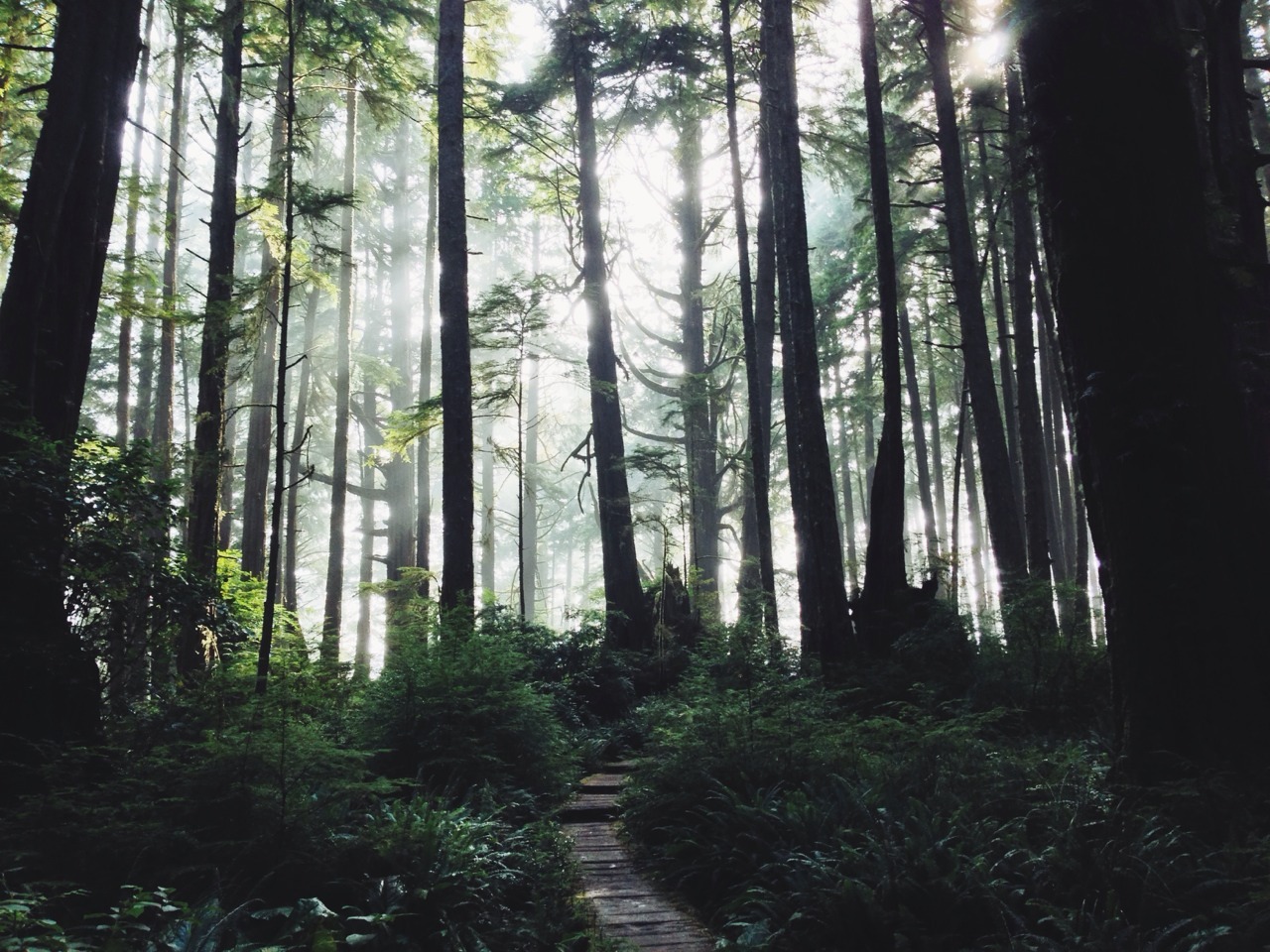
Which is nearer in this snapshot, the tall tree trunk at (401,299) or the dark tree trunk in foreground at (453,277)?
the dark tree trunk in foreground at (453,277)

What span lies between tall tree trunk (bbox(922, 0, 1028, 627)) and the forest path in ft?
28.8

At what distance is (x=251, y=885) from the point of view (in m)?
3.95

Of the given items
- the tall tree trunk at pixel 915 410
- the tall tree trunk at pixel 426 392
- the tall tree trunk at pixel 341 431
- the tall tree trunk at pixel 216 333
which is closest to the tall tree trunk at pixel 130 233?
the tall tree trunk at pixel 216 333

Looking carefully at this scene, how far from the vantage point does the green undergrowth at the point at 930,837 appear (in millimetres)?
3291

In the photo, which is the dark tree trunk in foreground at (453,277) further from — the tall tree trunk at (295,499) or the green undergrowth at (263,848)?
the tall tree trunk at (295,499)

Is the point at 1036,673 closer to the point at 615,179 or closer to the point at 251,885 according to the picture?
the point at 251,885

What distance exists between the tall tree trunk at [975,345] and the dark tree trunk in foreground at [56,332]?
12.1 meters

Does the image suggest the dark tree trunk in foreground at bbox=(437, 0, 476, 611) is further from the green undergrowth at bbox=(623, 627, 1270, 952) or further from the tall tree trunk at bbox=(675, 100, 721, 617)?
the tall tree trunk at bbox=(675, 100, 721, 617)

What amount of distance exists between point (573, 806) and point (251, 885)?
12.0 feet

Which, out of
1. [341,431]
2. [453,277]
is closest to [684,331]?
[341,431]

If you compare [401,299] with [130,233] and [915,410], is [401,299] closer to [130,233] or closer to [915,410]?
[130,233]

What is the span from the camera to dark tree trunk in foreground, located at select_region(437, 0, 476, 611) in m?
11.4

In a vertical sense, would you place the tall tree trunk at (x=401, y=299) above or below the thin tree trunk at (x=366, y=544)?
above

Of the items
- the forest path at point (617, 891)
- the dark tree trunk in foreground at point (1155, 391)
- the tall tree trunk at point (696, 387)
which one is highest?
the tall tree trunk at point (696, 387)
